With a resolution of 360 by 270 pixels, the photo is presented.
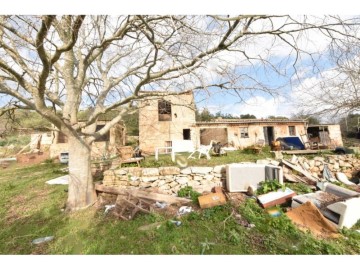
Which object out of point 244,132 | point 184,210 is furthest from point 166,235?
point 244,132

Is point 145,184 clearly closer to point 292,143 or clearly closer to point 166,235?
point 166,235

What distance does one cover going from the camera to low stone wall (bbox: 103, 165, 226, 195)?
6301 millimetres

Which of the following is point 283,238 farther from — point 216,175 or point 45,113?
point 45,113

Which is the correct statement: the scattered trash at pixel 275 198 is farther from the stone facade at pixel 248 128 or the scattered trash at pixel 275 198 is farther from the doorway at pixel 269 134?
the doorway at pixel 269 134

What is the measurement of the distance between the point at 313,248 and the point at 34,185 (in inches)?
381

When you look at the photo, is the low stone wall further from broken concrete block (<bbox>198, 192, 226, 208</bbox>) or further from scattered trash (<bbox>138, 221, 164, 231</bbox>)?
scattered trash (<bbox>138, 221, 164, 231</bbox>)

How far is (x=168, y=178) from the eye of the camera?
20.9 ft

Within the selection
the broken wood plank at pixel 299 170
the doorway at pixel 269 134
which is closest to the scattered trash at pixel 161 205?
the broken wood plank at pixel 299 170

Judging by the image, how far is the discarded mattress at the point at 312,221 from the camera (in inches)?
146

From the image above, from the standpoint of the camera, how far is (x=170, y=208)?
5.01 meters

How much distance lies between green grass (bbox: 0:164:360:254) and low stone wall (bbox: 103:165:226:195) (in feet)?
4.72

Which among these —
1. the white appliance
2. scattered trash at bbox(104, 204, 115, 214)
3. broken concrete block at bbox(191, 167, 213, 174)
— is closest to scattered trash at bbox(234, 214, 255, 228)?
the white appliance

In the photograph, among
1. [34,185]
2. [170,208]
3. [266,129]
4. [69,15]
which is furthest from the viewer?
[266,129]
